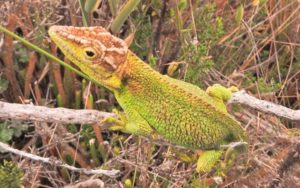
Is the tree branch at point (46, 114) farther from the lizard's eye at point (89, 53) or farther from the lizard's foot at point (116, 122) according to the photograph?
the lizard's eye at point (89, 53)

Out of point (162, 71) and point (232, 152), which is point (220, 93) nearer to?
point (232, 152)

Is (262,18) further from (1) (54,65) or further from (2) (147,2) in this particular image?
(1) (54,65)

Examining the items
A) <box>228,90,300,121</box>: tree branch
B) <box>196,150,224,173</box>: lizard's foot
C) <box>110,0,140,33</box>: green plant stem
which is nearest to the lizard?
<box>196,150,224,173</box>: lizard's foot

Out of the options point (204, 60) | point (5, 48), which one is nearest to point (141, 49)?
point (204, 60)

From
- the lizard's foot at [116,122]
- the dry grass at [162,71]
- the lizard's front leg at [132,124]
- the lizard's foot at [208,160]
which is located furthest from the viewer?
the dry grass at [162,71]

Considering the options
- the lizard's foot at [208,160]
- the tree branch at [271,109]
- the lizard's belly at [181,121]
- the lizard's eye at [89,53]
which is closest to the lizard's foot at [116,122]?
the lizard's belly at [181,121]

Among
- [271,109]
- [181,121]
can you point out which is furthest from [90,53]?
[271,109]

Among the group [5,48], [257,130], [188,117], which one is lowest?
[257,130]
